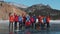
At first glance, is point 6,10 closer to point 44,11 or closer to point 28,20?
point 44,11

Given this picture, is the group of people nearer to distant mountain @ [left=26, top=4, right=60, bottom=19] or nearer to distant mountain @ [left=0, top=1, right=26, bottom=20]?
distant mountain @ [left=26, top=4, right=60, bottom=19]

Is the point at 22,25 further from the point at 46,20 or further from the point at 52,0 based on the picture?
the point at 52,0

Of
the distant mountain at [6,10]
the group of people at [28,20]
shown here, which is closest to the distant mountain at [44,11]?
the distant mountain at [6,10]

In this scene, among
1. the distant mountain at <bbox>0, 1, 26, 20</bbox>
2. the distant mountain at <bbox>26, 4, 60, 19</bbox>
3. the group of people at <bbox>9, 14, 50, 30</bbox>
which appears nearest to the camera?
the group of people at <bbox>9, 14, 50, 30</bbox>

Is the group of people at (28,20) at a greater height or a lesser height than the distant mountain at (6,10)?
lesser

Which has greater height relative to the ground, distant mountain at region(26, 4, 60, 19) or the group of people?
distant mountain at region(26, 4, 60, 19)

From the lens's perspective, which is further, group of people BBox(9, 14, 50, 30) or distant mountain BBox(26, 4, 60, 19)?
distant mountain BBox(26, 4, 60, 19)

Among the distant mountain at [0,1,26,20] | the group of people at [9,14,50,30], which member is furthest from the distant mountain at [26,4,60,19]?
the group of people at [9,14,50,30]

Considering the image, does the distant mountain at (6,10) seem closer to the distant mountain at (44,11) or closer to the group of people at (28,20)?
the distant mountain at (44,11)

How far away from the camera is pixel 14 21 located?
12477 millimetres

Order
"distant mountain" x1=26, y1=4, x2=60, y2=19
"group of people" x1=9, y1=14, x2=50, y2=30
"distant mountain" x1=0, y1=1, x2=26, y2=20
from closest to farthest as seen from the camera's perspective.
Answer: "group of people" x1=9, y1=14, x2=50, y2=30, "distant mountain" x1=26, y1=4, x2=60, y2=19, "distant mountain" x1=0, y1=1, x2=26, y2=20

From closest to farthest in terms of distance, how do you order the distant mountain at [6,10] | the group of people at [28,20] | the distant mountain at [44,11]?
the group of people at [28,20] < the distant mountain at [44,11] < the distant mountain at [6,10]

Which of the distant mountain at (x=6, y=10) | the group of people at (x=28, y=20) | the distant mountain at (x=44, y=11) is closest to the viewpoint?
the group of people at (x=28, y=20)

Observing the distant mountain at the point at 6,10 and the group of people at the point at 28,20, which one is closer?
the group of people at the point at 28,20
